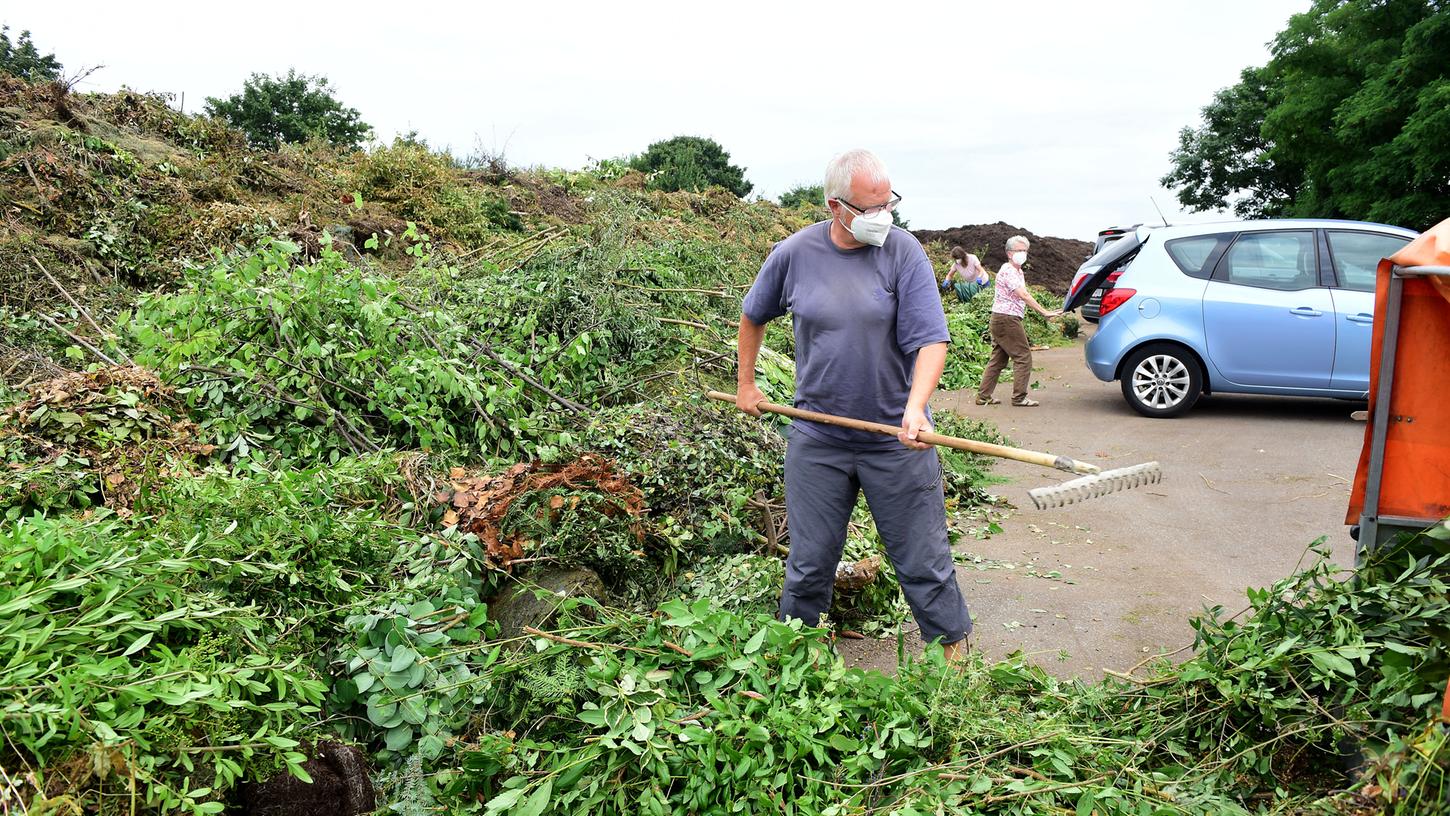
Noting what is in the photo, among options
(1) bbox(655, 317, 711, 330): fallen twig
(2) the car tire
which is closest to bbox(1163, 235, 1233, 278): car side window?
(2) the car tire

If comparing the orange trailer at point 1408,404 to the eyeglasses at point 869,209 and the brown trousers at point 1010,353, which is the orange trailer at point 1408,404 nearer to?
the eyeglasses at point 869,209

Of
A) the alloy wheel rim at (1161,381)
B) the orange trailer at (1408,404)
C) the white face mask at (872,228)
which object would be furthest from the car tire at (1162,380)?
the white face mask at (872,228)

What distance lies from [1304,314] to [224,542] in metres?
8.75

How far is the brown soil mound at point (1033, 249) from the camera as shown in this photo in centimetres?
2952

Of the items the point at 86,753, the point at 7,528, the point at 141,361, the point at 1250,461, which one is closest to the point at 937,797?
the point at 86,753

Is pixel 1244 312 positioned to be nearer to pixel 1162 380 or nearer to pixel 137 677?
pixel 1162 380

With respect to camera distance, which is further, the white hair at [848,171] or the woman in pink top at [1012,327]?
the woman in pink top at [1012,327]

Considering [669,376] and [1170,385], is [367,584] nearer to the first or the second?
[669,376]

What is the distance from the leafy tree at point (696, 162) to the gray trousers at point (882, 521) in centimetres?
1670

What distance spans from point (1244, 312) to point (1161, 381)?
1023 mm

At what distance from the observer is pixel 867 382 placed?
3.78m

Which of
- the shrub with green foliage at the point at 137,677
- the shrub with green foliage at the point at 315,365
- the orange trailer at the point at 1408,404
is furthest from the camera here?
the shrub with green foliage at the point at 315,365

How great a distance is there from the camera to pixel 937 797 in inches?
115

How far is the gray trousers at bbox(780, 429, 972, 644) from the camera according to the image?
3.80 meters
